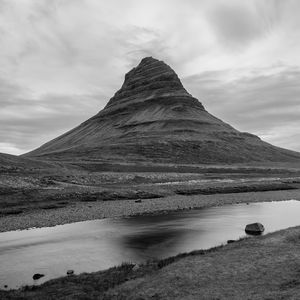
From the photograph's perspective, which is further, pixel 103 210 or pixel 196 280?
pixel 103 210

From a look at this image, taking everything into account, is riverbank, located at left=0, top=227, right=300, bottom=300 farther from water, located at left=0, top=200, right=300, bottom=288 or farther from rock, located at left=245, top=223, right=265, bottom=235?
rock, located at left=245, top=223, right=265, bottom=235

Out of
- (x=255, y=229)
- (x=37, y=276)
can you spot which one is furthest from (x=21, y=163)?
(x=37, y=276)

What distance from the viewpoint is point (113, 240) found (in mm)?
39812

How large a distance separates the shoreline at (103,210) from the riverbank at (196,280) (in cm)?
2476

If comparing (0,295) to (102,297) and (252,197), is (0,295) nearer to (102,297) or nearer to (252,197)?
(102,297)

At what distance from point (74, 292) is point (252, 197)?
68.0m

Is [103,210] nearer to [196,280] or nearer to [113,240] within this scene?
[113,240]

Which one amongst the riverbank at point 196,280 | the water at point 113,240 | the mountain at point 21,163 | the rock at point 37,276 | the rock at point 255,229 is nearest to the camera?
the riverbank at point 196,280

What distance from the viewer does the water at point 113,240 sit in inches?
1186

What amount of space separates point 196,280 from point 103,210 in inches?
1556

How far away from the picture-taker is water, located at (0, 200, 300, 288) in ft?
98.8

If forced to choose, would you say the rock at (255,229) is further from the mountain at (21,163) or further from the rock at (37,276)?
the mountain at (21,163)

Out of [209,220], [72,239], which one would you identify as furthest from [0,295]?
[209,220]

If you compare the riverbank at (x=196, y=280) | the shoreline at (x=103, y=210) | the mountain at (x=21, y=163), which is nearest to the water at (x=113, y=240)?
the shoreline at (x=103, y=210)
